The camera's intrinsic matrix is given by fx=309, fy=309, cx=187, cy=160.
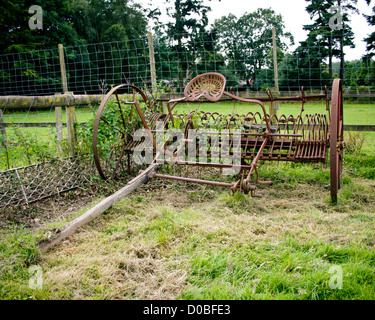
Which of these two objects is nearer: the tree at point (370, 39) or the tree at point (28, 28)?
the tree at point (28, 28)

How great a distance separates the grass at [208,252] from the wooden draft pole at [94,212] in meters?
0.06

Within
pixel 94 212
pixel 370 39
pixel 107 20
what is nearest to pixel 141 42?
pixel 107 20

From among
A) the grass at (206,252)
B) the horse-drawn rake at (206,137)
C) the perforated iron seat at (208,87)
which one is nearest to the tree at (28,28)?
the horse-drawn rake at (206,137)

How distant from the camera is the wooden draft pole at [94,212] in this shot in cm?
245

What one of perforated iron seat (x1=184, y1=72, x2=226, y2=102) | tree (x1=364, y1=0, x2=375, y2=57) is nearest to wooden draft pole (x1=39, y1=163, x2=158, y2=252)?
perforated iron seat (x1=184, y1=72, x2=226, y2=102)

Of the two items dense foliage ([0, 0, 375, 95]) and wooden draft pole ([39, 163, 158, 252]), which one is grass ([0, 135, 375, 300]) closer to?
wooden draft pole ([39, 163, 158, 252])

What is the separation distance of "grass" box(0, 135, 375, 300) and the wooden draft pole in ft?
0.19

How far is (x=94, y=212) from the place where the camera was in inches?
115

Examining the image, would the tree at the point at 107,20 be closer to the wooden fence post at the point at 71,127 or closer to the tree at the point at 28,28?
the tree at the point at 28,28

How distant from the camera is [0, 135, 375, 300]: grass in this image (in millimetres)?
1945

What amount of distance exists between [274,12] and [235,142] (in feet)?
110

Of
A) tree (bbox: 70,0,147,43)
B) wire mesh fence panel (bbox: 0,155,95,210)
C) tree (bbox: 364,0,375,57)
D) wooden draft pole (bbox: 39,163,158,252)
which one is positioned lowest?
wooden draft pole (bbox: 39,163,158,252)

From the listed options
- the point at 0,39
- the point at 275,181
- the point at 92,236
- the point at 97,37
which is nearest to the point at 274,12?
the point at 97,37

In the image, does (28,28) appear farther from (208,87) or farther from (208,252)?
(208,252)
